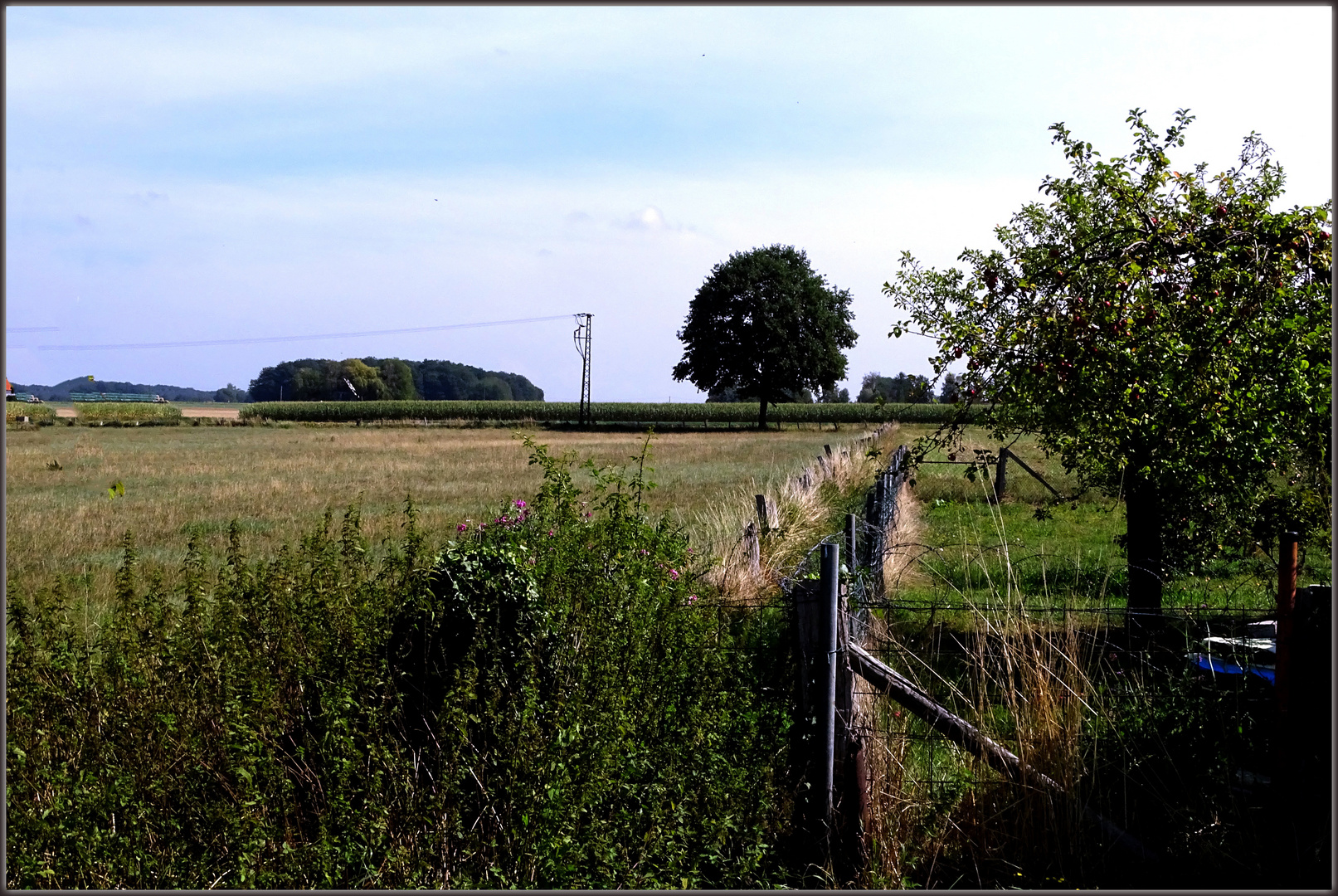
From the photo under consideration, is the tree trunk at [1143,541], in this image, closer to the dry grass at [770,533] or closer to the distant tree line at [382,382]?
the dry grass at [770,533]

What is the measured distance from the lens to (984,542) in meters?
14.0

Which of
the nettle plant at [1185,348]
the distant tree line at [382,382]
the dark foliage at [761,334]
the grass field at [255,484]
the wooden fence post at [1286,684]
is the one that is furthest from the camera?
the distant tree line at [382,382]

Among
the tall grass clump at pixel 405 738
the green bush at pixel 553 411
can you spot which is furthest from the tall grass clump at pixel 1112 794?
the green bush at pixel 553 411

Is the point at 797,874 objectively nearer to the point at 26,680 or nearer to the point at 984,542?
the point at 26,680

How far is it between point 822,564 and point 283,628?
248 centimetres

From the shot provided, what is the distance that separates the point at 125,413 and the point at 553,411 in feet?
109

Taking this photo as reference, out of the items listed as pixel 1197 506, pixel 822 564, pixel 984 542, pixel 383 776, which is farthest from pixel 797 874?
pixel 984 542

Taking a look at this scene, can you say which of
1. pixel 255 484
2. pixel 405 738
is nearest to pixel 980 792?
pixel 405 738

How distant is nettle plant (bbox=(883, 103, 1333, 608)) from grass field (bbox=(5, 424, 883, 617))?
3.13 metres

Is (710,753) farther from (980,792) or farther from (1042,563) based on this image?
(1042,563)

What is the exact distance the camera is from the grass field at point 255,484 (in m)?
14.8

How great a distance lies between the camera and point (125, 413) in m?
68.8

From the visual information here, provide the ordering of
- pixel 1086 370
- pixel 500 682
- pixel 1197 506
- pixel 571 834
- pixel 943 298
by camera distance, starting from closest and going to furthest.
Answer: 1. pixel 571 834
2. pixel 500 682
3. pixel 1086 370
4. pixel 1197 506
5. pixel 943 298

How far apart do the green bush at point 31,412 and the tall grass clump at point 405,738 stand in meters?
62.0
